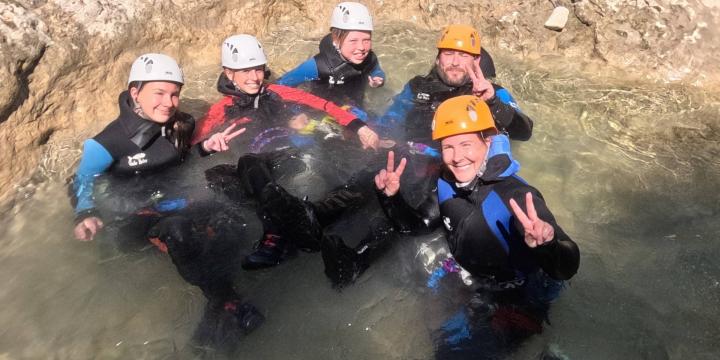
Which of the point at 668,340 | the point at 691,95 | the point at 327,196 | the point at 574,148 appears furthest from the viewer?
the point at 691,95

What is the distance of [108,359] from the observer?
4098mm

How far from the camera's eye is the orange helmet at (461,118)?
3.80 m

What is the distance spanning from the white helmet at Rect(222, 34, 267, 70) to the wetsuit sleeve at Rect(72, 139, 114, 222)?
1730mm

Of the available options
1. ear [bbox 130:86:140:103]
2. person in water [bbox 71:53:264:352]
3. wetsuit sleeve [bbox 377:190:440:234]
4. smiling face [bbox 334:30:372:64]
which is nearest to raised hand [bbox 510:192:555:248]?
wetsuit sleeve [bbox 377:190:440:234]

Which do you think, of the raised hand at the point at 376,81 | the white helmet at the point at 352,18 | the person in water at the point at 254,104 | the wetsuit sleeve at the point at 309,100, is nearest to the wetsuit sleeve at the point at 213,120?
the person in water at the point at 254,104

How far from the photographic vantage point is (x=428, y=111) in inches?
241

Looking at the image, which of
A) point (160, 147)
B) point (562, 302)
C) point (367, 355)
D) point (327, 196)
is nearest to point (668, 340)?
point (562, 302)

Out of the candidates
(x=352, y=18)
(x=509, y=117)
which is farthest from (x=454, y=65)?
(x=352, y=18)

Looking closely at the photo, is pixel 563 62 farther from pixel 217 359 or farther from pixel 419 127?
pixel 217 359

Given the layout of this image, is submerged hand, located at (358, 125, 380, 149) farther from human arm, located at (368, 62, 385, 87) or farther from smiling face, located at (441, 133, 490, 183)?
smiling face, located at (441, 133, 490, 183)

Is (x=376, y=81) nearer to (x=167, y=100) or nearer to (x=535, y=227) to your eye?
(x=167, y=100)

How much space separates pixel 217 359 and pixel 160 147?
2.40 metres

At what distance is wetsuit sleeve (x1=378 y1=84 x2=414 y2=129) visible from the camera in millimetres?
6293

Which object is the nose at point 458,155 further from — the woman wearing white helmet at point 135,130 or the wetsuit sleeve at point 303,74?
the wetsuit sleeve at point 303,74
